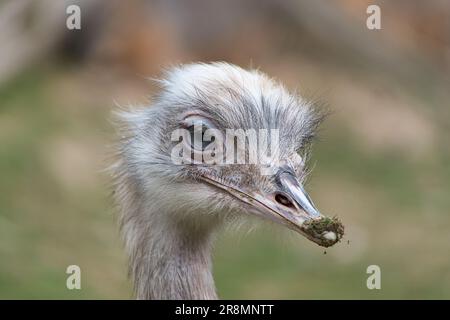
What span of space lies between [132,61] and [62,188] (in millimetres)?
1325

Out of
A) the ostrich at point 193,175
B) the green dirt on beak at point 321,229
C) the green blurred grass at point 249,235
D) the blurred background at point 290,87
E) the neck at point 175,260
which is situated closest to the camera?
the green dirt on beak at point 321,229

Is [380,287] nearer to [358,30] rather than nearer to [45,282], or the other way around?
[45,282]

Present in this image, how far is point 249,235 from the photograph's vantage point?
579cm

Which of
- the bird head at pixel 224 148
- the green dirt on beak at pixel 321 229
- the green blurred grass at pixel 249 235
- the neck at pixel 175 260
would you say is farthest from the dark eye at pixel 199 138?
the green blurred grass at pixel 249 235

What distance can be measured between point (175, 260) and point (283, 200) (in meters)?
0.48

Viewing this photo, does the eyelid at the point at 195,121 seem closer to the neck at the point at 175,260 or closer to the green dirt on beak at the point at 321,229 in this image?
the neck at the point at 175,260

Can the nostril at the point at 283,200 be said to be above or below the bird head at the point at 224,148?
below

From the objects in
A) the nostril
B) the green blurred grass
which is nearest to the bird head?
the nostril

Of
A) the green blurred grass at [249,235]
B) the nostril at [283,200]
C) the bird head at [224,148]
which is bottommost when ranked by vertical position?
the nostril at [283,200]

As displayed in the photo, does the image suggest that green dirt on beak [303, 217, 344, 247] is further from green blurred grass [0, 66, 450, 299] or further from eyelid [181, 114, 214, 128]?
green blurred grass [0, 66, 450, 299]

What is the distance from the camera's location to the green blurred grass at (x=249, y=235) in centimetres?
593

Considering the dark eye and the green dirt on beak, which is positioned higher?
the dark eye

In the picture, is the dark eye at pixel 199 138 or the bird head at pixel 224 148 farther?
the dark eye at pixel 199 138

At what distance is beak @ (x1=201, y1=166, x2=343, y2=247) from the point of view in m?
2.96
